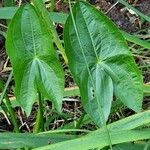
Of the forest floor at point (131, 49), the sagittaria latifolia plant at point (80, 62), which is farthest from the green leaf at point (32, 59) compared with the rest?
the forest floor at point (131, 49)

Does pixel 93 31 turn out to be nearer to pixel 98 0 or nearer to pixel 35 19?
pixel 35 19

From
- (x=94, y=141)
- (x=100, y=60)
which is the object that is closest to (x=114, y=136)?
(x=94, y=141)

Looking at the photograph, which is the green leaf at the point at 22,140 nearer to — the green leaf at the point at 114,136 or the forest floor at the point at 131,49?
the green leaf at the point at 114,136

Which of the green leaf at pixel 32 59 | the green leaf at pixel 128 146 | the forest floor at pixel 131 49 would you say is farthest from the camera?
the forest floor at pixel 131 49

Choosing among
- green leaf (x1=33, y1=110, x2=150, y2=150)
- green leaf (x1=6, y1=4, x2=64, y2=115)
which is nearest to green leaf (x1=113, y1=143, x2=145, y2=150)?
green leaf (x1=33, y1=110, x2=150, y2=150)

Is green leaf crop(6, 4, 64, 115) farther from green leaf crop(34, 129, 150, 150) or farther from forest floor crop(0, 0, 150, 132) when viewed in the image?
forest floor crop(0, 0, 150, 132)

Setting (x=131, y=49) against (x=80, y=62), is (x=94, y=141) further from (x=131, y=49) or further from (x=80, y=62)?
(x=131, y=49)
